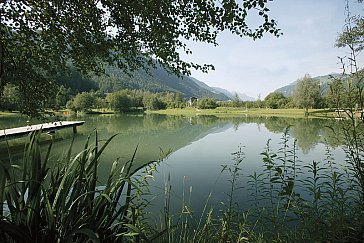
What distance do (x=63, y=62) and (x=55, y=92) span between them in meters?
0.50

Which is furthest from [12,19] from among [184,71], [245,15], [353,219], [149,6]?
[353,219]

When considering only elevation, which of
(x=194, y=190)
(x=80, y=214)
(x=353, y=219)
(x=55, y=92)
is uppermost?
(x=55, y=92)

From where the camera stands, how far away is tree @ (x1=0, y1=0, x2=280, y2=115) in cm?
246

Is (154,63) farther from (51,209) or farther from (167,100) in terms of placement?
(167,100)

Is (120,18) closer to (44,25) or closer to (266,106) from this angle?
(44,25)

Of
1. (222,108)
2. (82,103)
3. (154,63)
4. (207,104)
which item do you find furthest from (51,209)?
(207,104)

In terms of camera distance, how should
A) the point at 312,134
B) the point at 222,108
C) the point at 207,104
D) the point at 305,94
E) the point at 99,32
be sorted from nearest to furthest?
the point at 99,32 → the point at 312,134 → the point at 305,94 → the point at 222,108 → the point at 207,104

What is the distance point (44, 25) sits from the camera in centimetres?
290

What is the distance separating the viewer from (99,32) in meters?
2.81

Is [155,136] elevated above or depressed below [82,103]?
below

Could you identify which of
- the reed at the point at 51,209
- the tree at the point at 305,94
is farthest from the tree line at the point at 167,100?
the reed at the point at 51,209

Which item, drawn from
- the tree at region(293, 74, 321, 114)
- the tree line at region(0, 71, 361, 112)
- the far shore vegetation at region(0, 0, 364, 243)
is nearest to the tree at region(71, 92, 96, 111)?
the tree line at region(0, 71, 361, 112)

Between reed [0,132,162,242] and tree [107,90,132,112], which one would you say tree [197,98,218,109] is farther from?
reed [0,132,162,242]

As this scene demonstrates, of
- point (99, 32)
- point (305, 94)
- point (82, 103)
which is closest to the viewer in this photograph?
point (99, 32)
